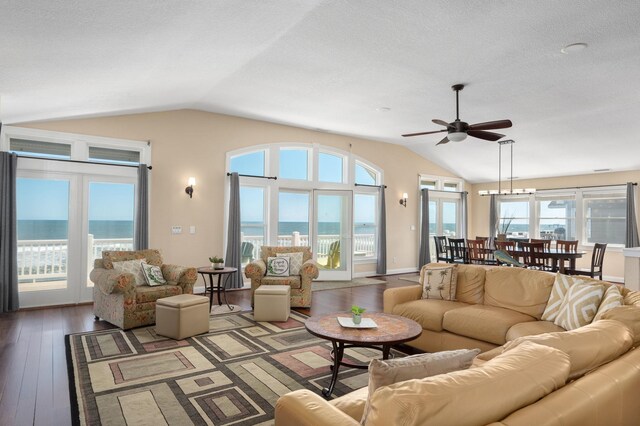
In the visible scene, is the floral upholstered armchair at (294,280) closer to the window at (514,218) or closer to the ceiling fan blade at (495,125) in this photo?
the ceiling fan blade at (495,125)

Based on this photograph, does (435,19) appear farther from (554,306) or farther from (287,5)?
(554,306)

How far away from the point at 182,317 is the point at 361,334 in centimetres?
218

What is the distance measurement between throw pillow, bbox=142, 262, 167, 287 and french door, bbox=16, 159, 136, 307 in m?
1.55

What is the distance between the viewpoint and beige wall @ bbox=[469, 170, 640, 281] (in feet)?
28.2

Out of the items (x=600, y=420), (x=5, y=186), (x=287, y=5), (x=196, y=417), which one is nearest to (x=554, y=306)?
(x=600, y=420)

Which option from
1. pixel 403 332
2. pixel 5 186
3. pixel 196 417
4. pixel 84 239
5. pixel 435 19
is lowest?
pixel 196 417

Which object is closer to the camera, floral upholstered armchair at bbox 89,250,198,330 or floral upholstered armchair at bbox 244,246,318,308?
floral upholstered armchair at bbox 89,250,198,330

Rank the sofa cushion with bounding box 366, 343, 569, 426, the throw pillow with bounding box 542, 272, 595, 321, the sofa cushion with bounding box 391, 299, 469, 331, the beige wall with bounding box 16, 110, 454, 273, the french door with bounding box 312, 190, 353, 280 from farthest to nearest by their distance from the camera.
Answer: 1. the french door with bounding box 312, 190, 353, 280
2. the beige wall with bounding box 16, 110, 454, 273
3. the sofa cushion with bounding box 391, 299, 469, 331
4. the throw pillow with bounding box 542, 272, 595, 321
5. the sofa cushion with bounding box 366, 343, 569, 426

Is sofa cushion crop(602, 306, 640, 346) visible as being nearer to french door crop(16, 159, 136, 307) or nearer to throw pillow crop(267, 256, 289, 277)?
throw pillow crop(267, 256, 289, 277)

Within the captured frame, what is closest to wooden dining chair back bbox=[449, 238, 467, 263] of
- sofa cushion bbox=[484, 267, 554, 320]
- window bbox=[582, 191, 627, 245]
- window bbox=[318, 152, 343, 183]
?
window bbox=[318, 152, 343, 183]

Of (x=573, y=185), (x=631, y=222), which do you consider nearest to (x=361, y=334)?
(x=631, y=222)

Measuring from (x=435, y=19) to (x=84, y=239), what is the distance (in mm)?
5713

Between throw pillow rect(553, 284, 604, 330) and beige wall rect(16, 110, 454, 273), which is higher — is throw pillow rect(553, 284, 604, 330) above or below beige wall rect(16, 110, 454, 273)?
below

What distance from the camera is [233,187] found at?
23.6 ft
